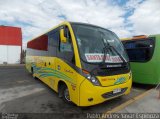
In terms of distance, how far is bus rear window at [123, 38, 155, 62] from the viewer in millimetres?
7309

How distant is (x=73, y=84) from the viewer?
473 centimetres

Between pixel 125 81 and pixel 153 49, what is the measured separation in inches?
110

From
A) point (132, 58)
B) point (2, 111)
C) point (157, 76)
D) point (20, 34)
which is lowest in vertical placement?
point (2, 111)

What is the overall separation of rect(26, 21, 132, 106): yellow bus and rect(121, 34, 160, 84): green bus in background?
2269 mm

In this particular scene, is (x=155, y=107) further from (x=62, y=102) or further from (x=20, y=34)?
(x=20, y=34)

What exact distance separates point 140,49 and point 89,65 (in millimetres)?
4227

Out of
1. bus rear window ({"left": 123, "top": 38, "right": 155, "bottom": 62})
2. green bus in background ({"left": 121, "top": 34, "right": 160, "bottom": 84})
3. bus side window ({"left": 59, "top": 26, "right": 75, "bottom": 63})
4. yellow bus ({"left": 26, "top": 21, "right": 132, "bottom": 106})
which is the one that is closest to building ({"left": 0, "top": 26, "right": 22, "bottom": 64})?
bus rear window ({"left": 123, "top": 38, "right": 155, "bottom": 62})

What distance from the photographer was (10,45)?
28.2 m

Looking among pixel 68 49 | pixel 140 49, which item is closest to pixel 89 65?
pixel 68 49

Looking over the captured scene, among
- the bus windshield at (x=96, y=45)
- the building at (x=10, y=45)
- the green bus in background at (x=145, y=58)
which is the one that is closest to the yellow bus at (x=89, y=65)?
the bus windshield at (x=96, y=45)

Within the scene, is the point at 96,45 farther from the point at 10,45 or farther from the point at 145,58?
the point at 10,45

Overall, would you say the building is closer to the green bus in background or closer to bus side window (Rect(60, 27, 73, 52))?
the green bus in background

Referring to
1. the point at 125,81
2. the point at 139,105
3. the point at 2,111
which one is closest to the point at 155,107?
the point at 139,105

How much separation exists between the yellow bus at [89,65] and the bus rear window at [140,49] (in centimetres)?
228
